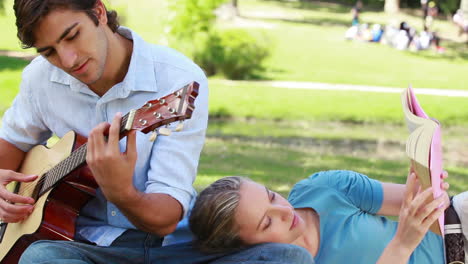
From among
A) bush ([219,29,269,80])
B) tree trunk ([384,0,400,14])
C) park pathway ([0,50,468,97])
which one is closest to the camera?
park pathway ([0,50,468,97])

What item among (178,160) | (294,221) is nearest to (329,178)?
(294,221)

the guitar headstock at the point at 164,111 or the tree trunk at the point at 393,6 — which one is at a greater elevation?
the guitar headstock at the point at 164,111

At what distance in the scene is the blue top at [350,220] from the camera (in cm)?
283

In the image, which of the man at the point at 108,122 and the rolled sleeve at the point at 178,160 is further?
the rolled sleeve at the point at 178,160

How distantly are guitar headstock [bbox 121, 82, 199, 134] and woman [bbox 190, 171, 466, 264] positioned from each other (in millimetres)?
554

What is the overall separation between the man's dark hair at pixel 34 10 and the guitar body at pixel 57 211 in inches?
19.1

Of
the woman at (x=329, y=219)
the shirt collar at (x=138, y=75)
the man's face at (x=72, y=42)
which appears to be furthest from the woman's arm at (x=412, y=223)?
the man's face at (x=72, y=42)

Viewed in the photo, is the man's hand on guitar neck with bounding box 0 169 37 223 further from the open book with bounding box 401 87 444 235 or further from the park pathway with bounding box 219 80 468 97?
the park pathway with bounding box 219 80 468 97

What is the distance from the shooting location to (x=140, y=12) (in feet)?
63.7

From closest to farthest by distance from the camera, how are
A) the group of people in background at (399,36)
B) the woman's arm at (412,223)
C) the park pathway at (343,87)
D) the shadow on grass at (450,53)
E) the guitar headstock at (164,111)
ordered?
the guitar headstock at (164,111) → the woman's arm at (412,223) → the park pathway at (343,87) → the shadow on grass at (450,53) → the group of people in background at (399,36)

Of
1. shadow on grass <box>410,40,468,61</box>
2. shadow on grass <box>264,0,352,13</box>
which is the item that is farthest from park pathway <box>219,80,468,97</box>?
shadow on grass <box>264,0,352,13</box>

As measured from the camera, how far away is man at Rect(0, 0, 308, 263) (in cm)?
253

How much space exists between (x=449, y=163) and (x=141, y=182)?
17.1 ft

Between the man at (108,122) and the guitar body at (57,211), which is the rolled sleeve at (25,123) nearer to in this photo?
the man at (108,122)
